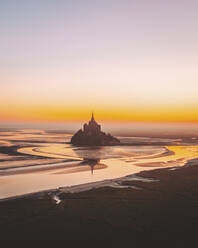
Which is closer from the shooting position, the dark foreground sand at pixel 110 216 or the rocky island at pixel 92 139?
the dark foreground sand at pixel 110 216

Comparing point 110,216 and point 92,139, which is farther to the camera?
point 92,139

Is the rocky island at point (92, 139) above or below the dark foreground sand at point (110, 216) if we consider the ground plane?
above

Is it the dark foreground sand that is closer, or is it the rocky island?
the dark foreground sand

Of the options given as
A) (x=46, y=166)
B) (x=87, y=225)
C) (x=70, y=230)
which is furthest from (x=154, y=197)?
(x=46, y=166)

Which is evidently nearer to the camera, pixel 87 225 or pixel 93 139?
pixel 87 225

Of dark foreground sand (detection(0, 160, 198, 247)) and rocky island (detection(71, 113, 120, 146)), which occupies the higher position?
rocky island (detection(71, 113, 120, 146))

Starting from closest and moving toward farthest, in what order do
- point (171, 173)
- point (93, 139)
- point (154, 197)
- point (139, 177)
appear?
1. point (154, 197)
2. point (139, 177)
3. point (171, 173)
4. point (93, 139)

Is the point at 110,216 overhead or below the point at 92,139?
below

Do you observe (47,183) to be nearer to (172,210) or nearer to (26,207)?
(26,207)
